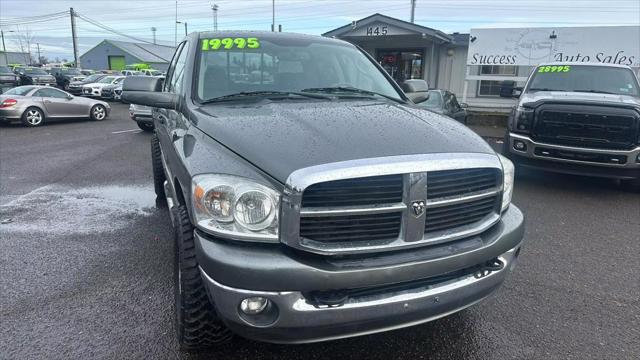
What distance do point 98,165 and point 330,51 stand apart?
6.51 m

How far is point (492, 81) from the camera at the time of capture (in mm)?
17000

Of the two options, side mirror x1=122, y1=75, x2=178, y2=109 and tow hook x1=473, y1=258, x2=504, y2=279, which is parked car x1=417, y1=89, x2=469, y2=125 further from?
tow hook x1=473, y1=258, x2=504, y2=279

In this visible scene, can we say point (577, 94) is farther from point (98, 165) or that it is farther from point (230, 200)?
point (98, 165)

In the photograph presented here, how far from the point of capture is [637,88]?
7.29 meters

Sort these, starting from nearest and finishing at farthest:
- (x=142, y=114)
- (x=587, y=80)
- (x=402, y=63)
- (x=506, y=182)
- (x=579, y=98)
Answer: (x=506, y=182) < (x=579, y=98) < (x=587, y=80) < (x=142, y=114) < (x=402, y=63)

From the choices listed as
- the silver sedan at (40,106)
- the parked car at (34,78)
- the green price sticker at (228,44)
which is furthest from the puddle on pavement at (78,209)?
the parked car at (34,78)

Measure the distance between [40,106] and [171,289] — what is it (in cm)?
1445

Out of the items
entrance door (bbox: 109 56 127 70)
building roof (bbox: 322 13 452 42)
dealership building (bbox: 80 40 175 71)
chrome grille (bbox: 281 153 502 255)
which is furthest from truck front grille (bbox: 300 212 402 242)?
entrance door (bbox: 109 56 127 70)

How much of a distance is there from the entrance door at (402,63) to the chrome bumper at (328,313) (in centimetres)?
1862

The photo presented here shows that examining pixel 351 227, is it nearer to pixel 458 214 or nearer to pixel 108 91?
pixel 458 214

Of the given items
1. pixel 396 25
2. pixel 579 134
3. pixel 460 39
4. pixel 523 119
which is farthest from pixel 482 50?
pixel 579 134

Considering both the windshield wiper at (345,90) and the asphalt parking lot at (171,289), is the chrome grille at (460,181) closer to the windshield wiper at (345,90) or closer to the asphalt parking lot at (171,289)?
the asphalt parking lot at (171,289)

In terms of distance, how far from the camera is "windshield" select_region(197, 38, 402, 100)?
10.8 feet

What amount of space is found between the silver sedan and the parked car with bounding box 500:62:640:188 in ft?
48.4
